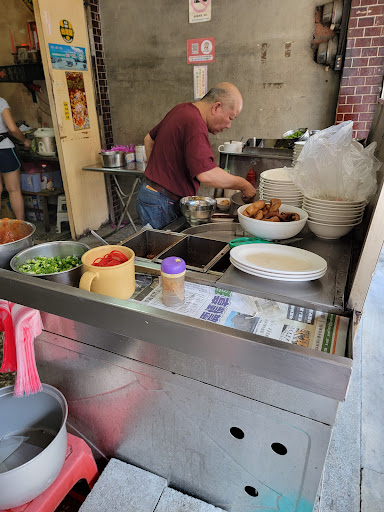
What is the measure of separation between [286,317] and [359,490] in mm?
1259

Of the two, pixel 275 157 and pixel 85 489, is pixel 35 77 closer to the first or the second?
pixel 275 157

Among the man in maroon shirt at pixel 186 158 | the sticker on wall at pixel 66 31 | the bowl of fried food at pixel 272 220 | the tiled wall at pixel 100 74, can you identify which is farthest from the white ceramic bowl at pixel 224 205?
the tiled wall at pixel 100 74

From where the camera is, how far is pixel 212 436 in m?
1.25

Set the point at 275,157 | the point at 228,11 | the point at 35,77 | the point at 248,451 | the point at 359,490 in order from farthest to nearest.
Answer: the point at 35,77
the point at 228,11
the point at 275,157
the point at 359,490
the point at 248,451

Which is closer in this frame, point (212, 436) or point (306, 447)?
point (306, 447)

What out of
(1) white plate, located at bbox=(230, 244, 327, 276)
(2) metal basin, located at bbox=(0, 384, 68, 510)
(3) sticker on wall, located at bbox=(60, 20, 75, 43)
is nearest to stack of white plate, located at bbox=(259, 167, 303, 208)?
(1) white plate, located at bbox=(230, 244, 327, 276)

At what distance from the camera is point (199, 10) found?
168 inches

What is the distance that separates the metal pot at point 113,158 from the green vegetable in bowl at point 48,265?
11.0 feet

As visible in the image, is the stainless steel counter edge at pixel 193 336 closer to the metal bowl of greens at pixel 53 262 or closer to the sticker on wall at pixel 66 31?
the metal bowl of greens at pixel 53 262

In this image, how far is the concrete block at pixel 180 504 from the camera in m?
1.39

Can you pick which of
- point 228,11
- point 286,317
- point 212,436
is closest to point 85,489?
point 212,436

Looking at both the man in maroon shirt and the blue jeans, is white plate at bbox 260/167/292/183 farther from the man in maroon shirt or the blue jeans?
the blue jeans

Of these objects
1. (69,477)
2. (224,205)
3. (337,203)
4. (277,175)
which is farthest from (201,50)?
(69,477)

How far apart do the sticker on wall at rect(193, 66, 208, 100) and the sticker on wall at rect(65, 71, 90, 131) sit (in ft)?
5.10
